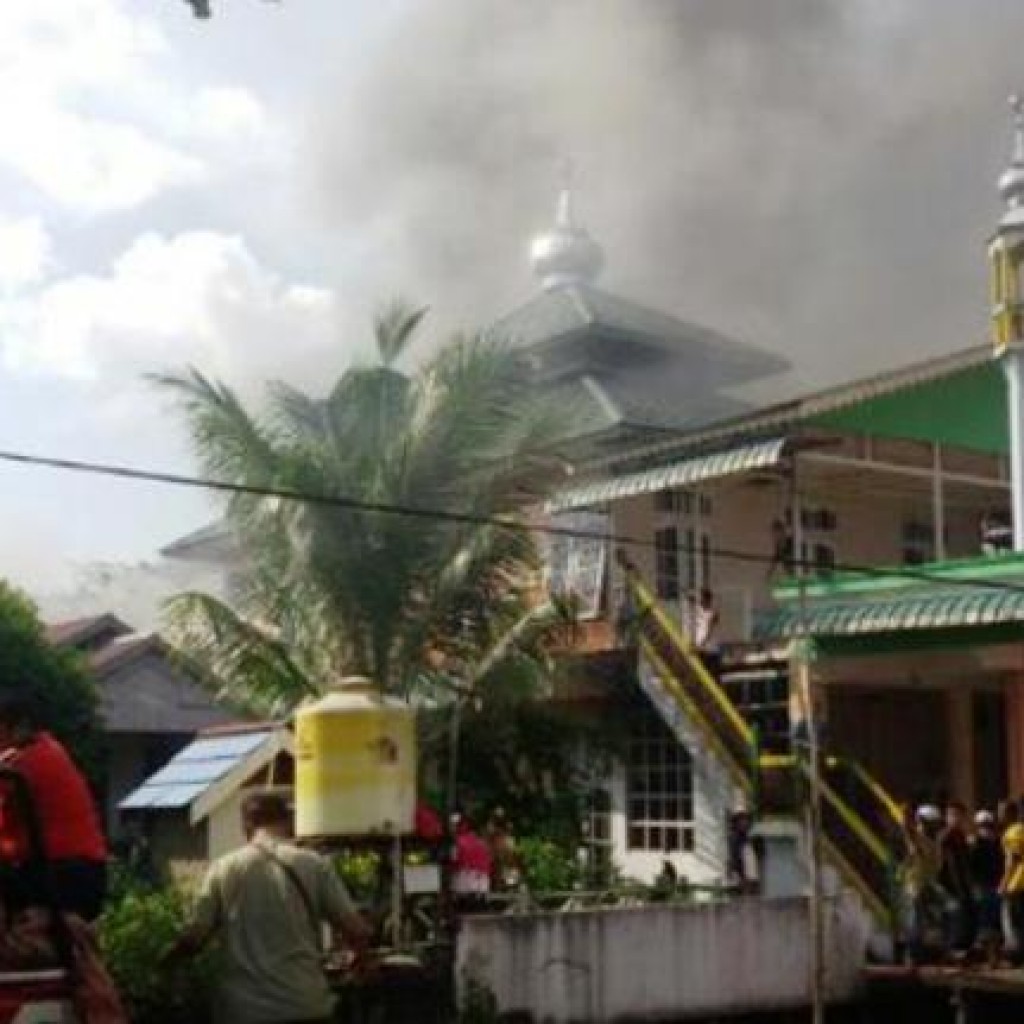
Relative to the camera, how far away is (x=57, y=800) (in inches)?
220

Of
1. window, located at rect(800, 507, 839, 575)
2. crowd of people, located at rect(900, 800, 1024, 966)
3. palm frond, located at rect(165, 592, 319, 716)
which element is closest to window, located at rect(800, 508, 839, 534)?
window, located at rect(800, 507, 839, 575)

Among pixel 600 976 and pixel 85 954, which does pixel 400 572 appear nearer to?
pixel 600 976

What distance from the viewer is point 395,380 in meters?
18.1

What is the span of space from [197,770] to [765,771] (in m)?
5.91

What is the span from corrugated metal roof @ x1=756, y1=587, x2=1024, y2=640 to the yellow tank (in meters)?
7.66

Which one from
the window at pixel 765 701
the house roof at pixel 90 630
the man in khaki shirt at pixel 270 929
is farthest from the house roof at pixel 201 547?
the man in khaki shirt at pixel 270 929

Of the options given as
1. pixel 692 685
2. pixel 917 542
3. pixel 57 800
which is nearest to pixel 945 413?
pixel 917 542

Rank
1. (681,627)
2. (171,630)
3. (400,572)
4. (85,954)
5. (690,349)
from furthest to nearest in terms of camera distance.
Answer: (690,349)
(681,627)
(171,630)
(400,572)
(85,954)

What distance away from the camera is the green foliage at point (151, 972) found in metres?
10.8

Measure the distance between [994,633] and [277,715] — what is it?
697 cm

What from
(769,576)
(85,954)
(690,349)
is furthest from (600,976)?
(690,349)

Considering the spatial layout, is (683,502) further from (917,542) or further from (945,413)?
(917,542)

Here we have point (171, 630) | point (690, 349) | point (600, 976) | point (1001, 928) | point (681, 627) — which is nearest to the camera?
point (600, 976)

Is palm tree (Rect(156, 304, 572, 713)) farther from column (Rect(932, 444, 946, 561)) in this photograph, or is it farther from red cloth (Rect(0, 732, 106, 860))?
red cloth (Rect(0, 732, 106, 860))
